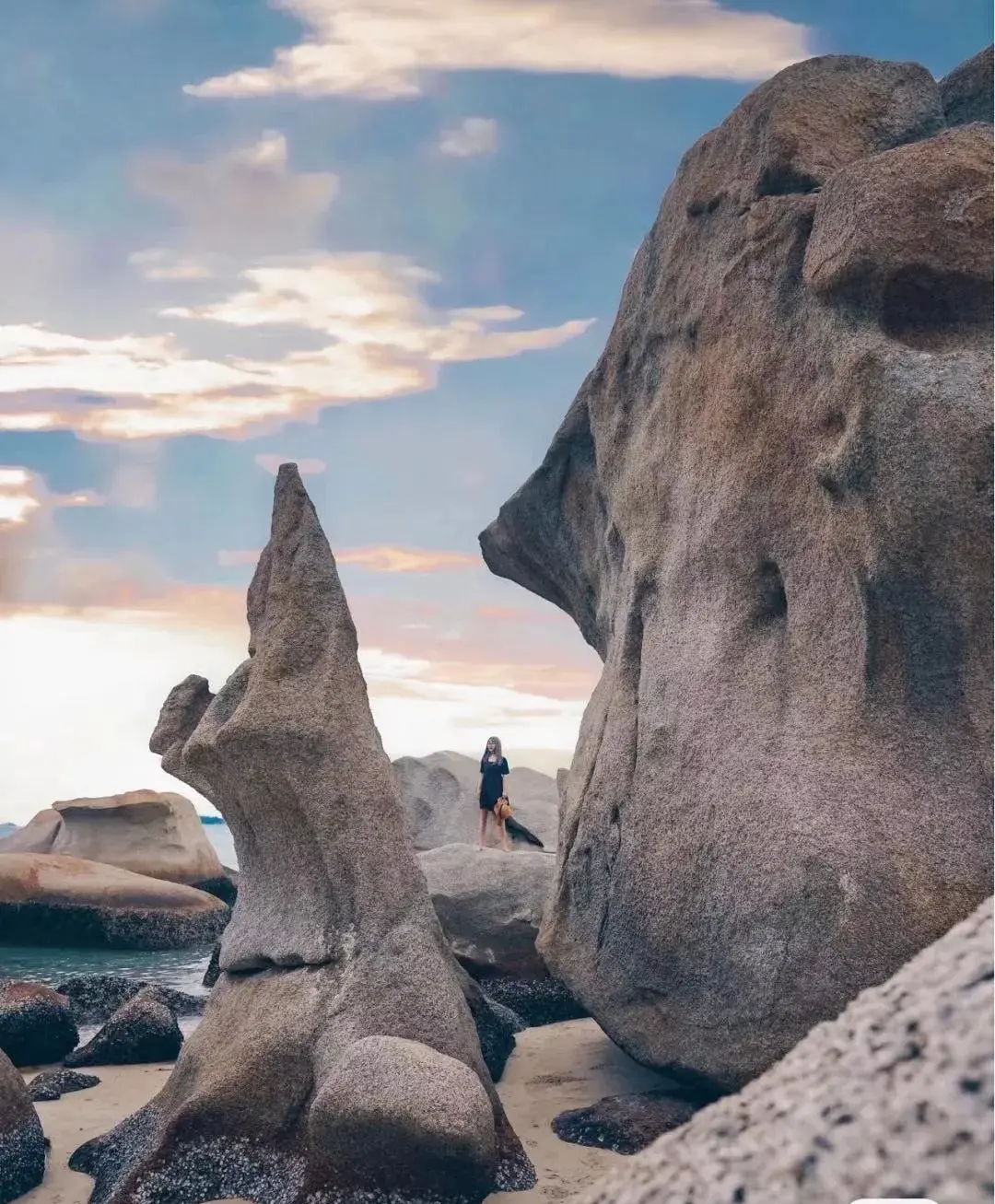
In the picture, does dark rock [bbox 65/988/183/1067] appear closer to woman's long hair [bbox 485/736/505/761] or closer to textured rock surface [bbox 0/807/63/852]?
woman's long hair [bbox 485/736/505/761]

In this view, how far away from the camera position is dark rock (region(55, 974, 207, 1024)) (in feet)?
41.7

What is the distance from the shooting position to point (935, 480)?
6.62m

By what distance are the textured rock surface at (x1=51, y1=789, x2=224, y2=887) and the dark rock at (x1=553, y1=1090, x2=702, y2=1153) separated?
22806 millimetres

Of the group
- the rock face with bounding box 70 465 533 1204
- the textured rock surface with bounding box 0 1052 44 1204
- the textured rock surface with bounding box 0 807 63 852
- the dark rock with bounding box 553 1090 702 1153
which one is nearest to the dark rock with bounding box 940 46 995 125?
the rock face with bounding box 70 465 533 1204

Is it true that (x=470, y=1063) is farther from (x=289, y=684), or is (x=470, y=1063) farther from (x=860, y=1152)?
(x=860, y=1152)

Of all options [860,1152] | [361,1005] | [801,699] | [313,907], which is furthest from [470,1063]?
[860,1152]

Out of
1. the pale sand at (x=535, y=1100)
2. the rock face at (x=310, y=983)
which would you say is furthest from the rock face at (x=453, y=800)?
the rock face at (x=310, y=983)

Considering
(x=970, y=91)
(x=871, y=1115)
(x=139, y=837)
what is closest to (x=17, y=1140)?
(x=871, y=1115)

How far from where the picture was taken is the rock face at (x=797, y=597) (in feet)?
21.9

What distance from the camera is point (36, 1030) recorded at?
10.4 m

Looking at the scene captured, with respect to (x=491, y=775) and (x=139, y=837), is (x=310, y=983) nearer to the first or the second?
(x=491, y=775)

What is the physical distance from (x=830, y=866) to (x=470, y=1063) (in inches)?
94.9

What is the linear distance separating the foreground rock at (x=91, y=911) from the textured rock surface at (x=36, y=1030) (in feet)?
39.3

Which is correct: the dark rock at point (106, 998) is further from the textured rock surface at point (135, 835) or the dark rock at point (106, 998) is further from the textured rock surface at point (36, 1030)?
the textured rock surface at point (135, 835)
